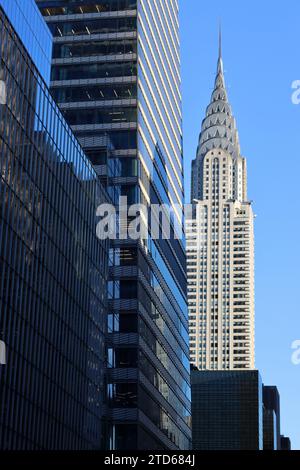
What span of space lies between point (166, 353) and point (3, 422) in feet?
232

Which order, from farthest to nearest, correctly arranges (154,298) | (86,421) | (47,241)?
(154,298) → (86,421) → (47,241)

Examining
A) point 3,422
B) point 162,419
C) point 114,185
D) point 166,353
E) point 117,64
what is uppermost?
point 117,64

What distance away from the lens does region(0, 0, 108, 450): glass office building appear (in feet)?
244

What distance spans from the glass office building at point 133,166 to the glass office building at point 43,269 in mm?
11844

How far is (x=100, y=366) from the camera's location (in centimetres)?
10419

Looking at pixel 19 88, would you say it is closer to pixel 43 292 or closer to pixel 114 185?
pixel 43 292

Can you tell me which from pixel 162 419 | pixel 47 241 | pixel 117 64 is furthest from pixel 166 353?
pixel 47 241

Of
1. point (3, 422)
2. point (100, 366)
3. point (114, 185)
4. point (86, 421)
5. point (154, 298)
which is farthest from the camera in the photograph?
point (154, 298)

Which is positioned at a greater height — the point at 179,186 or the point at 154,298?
the point at 179,186

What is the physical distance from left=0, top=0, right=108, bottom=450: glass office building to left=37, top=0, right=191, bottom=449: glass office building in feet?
38.9
